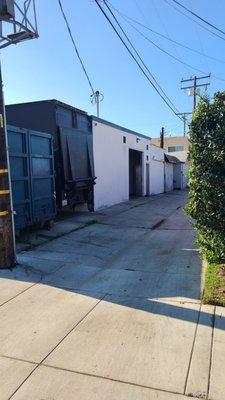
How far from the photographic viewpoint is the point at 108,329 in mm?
4293

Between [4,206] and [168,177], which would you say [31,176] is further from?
[168,177]

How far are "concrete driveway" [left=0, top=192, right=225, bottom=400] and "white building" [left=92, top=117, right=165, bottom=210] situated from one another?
30.4 ft

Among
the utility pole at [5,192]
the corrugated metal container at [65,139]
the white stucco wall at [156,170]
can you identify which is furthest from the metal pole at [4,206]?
the white stucco wall at [156,170]

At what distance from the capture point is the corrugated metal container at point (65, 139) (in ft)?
41.1

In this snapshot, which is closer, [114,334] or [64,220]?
[114,334]

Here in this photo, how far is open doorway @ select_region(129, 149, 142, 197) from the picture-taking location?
25.9 metres

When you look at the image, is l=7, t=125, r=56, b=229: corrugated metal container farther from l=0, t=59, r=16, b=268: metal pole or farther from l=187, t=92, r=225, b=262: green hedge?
l=187, t=92, r=225, b=262: green hedge

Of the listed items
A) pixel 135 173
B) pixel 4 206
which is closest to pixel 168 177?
pixel 135 173

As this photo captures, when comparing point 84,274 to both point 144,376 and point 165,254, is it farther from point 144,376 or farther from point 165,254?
point 144,376

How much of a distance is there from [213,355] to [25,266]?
156 inches

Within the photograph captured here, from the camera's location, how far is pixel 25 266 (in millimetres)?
6789

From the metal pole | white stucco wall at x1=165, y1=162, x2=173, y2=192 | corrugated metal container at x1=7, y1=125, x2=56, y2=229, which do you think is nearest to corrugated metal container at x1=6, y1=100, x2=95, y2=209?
corrugated metal container at x1=7, y1=125, x2=56, y2=229

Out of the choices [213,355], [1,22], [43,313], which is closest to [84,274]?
[43,313]

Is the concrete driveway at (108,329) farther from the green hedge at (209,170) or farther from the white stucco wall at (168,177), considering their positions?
the white stucco wall at (168,177)
